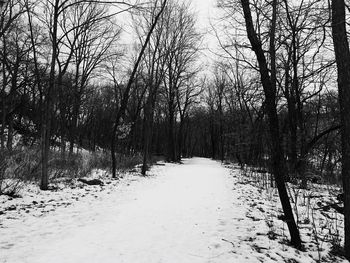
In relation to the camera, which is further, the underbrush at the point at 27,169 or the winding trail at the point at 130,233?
the underbrush at the point at 27,169

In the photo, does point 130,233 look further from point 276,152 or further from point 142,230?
point 276,152

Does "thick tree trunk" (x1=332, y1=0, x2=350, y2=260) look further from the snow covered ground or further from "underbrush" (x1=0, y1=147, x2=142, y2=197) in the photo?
"underbrush" (x1=0, y1=147, x2=142, y2=197)

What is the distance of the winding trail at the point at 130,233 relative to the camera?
3.40 metres

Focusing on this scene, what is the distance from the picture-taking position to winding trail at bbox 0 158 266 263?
3397mm

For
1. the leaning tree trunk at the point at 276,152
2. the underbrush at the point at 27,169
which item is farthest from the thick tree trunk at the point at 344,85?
the underbrush at the point at 27,169

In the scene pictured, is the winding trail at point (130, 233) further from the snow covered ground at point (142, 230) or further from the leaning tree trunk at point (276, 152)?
the leaning tree trunk at point (276, 152)

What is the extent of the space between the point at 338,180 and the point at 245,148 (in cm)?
650

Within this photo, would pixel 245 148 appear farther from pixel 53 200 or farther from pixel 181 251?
pixel 181 251

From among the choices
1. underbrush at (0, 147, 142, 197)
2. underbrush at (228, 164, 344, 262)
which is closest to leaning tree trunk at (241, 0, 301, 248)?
underbrush at (228, 164, 344, 262)

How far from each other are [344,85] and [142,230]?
3.96 metres

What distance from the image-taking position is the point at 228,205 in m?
6.68

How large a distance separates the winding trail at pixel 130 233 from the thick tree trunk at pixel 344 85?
1.57 metres

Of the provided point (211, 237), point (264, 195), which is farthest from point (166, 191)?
point (211, 237)

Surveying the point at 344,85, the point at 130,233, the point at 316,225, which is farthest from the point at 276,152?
the point at 130,233
